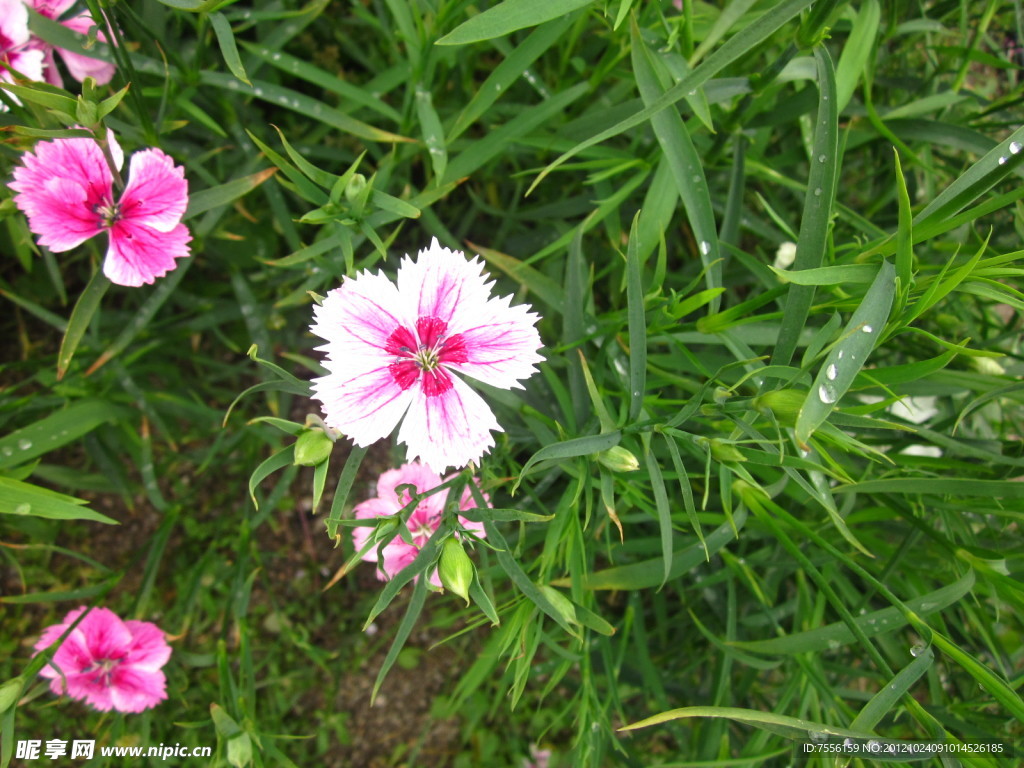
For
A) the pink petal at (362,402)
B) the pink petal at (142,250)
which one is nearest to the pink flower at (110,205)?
the pink petal at (142,250)

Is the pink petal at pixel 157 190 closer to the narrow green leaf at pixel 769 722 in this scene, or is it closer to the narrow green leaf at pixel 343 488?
the narrow green leaf at pixel 343 488

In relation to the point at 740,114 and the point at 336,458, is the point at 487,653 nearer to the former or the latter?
the point at 336,458

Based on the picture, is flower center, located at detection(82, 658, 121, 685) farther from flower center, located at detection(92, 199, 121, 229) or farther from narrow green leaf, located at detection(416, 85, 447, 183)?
narrow green leaf, located at detection(416, 85, 447, 183)

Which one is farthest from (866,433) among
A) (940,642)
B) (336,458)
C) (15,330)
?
(15,330)

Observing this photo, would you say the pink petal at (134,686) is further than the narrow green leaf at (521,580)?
Yes

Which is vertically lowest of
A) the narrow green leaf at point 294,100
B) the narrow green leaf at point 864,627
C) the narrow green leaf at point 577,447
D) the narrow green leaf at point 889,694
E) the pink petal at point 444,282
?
the narrow green leaf at point 889,694

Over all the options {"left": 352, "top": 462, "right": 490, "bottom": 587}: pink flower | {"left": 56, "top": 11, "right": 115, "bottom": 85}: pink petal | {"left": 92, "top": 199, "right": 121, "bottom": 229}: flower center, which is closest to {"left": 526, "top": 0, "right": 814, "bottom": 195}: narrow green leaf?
{"left": 352, "top": 462, "right": 490, "bottom": 587}: pink flower
